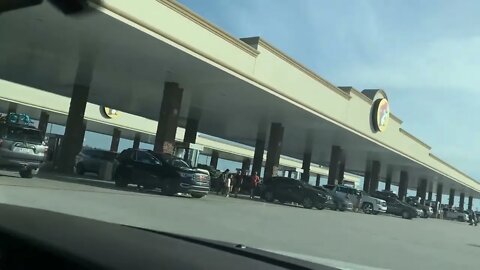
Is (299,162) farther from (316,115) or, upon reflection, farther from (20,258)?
(20,258)

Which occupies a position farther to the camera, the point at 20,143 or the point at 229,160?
the point at 229,160

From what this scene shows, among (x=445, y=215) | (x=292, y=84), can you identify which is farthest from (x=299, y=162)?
(x=292, y=84)

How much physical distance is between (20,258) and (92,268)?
885mm

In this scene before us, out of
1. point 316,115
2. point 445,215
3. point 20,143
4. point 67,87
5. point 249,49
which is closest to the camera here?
point 20,143

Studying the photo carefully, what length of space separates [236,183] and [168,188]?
490 inches

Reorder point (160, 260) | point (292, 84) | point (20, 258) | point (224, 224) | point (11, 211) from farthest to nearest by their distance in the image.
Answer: point (292, 84)
point (224, 224)
point (11, 211)
point (20, 258)
point (160, 260)

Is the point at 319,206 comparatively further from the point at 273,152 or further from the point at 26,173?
the point at 26,173

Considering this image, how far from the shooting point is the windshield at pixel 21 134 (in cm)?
1730

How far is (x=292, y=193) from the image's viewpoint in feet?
106

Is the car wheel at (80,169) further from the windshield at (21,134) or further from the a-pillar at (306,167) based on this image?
the a-pillar at (306,167)

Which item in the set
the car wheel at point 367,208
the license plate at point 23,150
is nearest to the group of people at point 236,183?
the car wheel at point 367,208

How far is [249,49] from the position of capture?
2553 centimetres

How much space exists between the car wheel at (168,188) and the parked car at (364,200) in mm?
19744

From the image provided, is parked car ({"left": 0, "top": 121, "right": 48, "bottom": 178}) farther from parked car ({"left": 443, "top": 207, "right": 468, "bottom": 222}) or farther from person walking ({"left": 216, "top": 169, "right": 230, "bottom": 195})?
parked car ({"left": 443, "top": 207, "right": 468, "bottom": 222})
